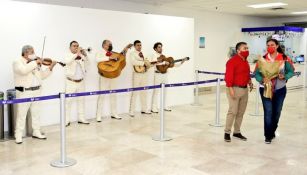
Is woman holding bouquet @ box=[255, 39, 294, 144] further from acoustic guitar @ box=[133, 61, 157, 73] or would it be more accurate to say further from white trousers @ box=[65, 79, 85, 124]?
white trousers @ box=[65, 79, 85, 124]

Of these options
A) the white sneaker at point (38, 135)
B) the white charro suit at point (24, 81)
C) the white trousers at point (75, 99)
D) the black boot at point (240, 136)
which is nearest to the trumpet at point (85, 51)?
the white trousers at point (75, 99)

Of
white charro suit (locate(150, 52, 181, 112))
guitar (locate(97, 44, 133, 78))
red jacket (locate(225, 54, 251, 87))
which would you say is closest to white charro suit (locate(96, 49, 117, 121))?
guitar (locate(97, 44, 133, 78))

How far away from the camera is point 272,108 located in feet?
17.4

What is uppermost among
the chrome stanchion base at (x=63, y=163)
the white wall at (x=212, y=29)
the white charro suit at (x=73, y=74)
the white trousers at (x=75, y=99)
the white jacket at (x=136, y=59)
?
the white wall at (x=212, y=29)

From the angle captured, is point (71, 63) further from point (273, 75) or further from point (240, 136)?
point (273, 75)

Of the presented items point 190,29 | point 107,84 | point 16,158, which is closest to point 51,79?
point 107,84

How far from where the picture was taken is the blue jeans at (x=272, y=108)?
5191mm

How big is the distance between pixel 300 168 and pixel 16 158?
3727 mm

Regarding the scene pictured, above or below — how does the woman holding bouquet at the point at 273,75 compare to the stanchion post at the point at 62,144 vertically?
above

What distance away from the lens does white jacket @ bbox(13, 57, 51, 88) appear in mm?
5223

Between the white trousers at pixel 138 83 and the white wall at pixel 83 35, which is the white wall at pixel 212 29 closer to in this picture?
the white wall at pixel 83 35

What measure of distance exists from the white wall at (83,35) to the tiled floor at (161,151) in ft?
2.93

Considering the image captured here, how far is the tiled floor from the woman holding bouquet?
2.24 ft

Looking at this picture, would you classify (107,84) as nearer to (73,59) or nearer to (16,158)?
(73,59)
